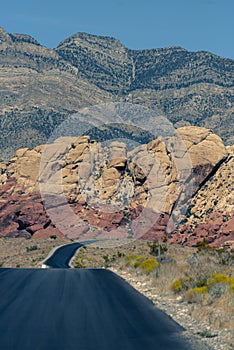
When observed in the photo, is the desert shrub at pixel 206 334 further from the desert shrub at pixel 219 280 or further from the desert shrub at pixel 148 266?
Answer: the desert shrub at pixel 148 266

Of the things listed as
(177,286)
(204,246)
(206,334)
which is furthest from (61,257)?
(206,334)

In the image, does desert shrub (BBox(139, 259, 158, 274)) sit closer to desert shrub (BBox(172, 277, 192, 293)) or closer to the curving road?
desert shrub (BBox(172, 277, 192, 293))

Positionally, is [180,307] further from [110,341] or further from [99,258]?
[99,258]

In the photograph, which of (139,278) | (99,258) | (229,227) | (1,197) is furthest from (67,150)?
(139,278)

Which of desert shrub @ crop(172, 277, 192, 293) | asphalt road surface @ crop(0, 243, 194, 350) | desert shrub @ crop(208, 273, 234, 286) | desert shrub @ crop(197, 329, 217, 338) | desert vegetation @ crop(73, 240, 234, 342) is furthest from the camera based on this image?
desert shrub @ crop(172, 277, 192, 293)

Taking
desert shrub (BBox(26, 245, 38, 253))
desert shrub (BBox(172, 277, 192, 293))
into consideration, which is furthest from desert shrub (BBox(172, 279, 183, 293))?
desert shrub (BBox(26, 245, 38, 253))

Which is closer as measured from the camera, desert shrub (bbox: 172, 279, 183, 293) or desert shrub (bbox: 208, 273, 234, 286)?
desert shrub (bbox: 208, 273, 234, 286)

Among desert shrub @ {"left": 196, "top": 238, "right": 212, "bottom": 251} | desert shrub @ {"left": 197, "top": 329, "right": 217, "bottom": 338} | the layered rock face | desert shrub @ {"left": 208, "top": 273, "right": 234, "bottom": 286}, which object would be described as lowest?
desert shrub @ {"left": 197, "top": 329, "right": 217, "bottom": 338}

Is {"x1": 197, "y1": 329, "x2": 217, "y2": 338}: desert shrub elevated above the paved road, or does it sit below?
above
